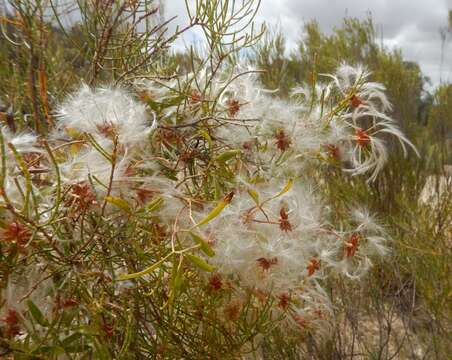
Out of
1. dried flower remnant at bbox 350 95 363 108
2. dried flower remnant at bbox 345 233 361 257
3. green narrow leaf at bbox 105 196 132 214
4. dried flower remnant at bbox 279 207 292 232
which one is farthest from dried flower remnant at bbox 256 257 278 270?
dried flower remnant at bbox 350 95 363 108

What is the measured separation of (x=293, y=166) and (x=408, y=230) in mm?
1540

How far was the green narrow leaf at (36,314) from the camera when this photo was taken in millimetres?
926

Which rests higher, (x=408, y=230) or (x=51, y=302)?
(x=51, y=302)

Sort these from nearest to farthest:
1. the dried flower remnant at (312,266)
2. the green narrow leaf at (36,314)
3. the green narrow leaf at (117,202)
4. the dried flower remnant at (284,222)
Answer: the green narrow leaf at (117,202)
the green narrow leaf at (36,314)
the dried flower remnant at (284,222)
the dried flower remnant at (312,266)

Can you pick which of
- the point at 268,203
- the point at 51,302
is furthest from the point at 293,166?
the point at 51,302

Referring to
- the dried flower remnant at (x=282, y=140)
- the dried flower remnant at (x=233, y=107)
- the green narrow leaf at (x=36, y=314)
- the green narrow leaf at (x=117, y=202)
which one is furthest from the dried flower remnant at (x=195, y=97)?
the green narrow leaf at (x=36, y=314)


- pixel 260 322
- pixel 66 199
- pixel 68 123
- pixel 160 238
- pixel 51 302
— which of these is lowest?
pixel 260 322

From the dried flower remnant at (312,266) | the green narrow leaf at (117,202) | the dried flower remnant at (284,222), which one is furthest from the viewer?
the dried flower remnant at (312,266)

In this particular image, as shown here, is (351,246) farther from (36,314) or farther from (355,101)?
(36,314)

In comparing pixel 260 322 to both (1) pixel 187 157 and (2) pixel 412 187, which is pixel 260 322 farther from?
(2) pixel 412 187

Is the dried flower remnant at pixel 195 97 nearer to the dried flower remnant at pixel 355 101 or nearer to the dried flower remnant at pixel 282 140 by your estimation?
the dried flower remnant at pixel 282 140

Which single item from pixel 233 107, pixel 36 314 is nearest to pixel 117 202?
pixel 36 314

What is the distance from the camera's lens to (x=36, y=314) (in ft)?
3.06

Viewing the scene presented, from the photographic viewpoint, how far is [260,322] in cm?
120
